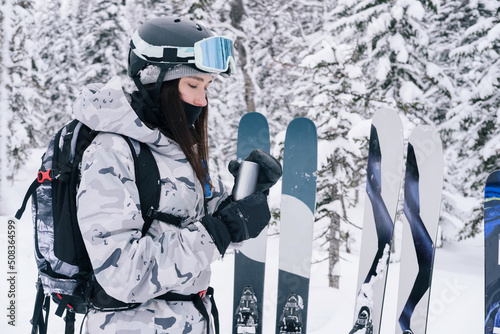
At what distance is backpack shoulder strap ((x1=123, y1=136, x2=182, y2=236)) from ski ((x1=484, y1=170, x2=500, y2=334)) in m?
2.88

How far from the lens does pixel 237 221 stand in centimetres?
165

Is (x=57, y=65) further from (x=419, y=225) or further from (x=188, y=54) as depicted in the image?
(x=188, y=54)

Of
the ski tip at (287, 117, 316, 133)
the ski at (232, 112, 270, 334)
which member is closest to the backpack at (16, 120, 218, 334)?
the ski at (232, 112, 270, 334)

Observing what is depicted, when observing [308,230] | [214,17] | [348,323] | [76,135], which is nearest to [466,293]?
[348,323]

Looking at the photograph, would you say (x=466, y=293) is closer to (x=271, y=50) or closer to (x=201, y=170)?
(x=201, y=170)

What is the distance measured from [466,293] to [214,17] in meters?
10.9

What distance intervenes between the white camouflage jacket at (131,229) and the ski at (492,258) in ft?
8.84

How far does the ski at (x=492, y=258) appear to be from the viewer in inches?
131

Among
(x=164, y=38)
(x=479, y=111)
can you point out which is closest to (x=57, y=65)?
(x=479, y=111)

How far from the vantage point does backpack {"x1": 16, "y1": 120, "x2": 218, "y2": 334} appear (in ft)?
5.06

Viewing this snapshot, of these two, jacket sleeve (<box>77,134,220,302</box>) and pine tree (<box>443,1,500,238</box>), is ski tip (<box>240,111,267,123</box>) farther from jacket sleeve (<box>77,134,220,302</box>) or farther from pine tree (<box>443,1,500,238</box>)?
pine tree (<box>443,1,500,238</box>)

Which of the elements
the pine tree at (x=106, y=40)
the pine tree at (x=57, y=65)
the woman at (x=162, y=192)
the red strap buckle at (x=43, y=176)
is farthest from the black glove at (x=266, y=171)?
the pine tree at (x=57, y=65)

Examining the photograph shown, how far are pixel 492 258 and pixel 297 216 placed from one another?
167 centimetres

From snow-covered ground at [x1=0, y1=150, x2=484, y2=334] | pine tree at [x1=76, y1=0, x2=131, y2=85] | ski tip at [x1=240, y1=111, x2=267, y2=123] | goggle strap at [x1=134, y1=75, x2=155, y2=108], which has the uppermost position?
pine tree at [x1=76, y1=0, x2=131, y2=85]
